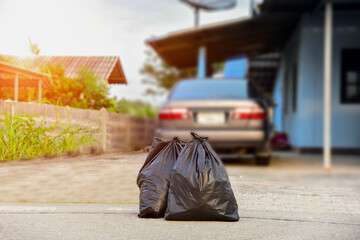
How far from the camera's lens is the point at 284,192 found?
4.72 m

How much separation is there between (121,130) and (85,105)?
0.41 meters

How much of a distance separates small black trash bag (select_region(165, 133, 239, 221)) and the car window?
334cm

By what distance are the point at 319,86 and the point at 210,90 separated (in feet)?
14.4

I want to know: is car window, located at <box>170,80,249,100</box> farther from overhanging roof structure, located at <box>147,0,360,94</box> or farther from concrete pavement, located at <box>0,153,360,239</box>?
overhanging roof structure, located at <box>147,0,360,94</box>

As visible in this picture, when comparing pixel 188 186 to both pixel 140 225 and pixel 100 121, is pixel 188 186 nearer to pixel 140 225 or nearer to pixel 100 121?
pixel 140 225

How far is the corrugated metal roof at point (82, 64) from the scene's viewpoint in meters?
3.74

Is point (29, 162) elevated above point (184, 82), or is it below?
below

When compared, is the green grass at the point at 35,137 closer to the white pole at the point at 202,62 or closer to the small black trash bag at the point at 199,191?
the small black trash bag at the point at 199,191

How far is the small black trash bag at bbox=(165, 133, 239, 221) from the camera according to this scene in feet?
11.9

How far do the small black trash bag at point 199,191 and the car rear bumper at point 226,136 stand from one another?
9.53 feet

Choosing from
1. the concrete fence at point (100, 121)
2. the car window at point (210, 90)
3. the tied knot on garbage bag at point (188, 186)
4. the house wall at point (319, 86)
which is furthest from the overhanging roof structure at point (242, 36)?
the tied knot on garbage bag at point (188, 186)

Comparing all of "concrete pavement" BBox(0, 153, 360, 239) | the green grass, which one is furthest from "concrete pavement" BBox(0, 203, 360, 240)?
the green grass

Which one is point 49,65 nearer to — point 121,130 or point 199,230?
point 121,130

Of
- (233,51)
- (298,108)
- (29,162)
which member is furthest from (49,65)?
(233,51)
